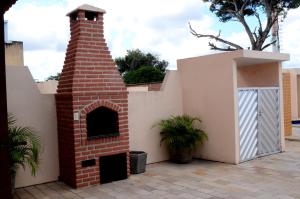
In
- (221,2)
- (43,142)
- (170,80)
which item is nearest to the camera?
(43,142)

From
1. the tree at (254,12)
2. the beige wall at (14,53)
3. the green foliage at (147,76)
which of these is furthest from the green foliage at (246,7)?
the beige wall at (14,53)

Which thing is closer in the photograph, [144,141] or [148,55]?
[144,141]

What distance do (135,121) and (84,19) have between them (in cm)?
274

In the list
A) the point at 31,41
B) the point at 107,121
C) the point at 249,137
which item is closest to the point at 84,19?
Result: the point at 107,121

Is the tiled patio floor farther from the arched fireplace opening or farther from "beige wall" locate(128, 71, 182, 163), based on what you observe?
the arched fireplace opening

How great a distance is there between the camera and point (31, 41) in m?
12.1

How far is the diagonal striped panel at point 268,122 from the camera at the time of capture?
27.5 ft

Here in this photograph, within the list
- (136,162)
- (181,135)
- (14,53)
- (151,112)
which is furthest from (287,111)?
(14,53)

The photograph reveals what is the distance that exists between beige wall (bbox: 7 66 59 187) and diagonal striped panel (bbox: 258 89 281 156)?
5.02 m

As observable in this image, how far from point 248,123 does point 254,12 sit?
588 inches


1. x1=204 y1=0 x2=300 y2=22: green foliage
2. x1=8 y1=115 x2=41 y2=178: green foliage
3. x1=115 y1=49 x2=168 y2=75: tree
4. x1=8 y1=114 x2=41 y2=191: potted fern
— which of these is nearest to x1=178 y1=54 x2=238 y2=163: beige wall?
x1=8 y1=114 x2=41 y2=191: potted fern

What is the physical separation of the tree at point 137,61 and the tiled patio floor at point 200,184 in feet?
90.3

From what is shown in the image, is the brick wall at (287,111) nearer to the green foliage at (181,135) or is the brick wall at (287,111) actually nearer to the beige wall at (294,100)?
the beige wall at (294,100)

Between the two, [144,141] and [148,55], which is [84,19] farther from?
[148,55]
